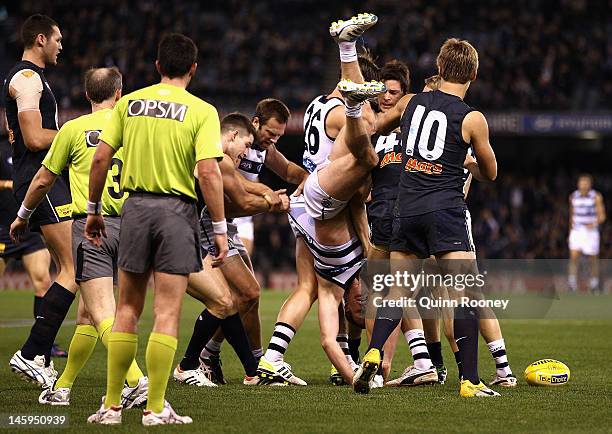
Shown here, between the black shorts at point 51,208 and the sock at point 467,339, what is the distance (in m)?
2.99

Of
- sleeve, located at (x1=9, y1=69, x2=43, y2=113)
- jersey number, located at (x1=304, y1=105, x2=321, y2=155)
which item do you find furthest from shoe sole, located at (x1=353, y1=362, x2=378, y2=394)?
sleeve, located at (x1=9, y1=69, x2=43, y2=113)

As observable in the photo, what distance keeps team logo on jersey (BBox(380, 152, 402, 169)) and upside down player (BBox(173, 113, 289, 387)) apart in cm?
108

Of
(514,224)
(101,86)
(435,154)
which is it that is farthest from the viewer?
(514,224)

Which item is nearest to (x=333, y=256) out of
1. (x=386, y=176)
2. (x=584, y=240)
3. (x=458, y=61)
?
(x=386, y=176)

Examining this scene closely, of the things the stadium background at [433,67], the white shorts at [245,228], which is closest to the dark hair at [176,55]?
the white shorts at [245,228]

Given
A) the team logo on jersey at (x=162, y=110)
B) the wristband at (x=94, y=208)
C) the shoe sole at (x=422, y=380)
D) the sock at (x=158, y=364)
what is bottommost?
the shoe sole at (x=422, y=380)

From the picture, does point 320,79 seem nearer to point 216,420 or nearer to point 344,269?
point 344,269

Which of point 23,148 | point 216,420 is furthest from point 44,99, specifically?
point 216,420

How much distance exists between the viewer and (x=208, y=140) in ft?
19.6

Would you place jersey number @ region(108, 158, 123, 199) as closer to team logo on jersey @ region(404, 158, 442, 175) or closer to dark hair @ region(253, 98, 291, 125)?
dark hair @ region(253, 98, 291, 125)

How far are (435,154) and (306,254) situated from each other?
1653 mm

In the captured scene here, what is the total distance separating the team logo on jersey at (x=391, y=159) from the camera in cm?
836

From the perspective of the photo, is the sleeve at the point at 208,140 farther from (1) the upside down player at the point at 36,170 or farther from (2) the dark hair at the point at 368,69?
(2) the dark hair at the point at 368,69

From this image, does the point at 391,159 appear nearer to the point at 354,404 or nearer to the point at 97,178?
the point at 354,404
